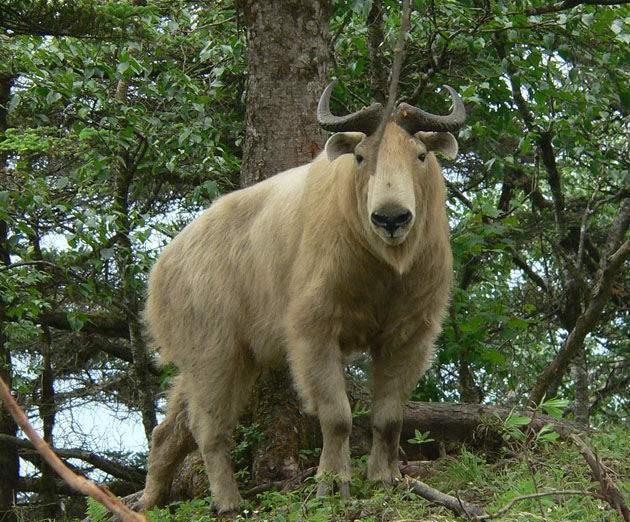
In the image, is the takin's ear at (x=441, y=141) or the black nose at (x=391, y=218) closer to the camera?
the black nose at (x=391, y=218)

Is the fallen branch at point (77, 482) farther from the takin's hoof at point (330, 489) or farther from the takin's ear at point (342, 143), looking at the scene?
the takin's ear at point (342, 143)

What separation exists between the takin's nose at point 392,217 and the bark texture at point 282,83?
2257 millimetres

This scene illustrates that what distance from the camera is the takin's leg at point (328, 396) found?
5.28 metres

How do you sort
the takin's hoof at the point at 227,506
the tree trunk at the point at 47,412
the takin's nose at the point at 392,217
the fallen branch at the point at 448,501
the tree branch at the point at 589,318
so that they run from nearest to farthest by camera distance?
the fallen branch at the point at 448,501
the takin's nose at the point at 392,217
the takin's hoof at the point at 227,506
the tree branch at the point at 589,318
the tree trunk at the point at 47,412

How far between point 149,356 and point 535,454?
18.3 feet

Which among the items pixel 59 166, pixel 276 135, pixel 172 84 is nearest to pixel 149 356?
pixel 59 166

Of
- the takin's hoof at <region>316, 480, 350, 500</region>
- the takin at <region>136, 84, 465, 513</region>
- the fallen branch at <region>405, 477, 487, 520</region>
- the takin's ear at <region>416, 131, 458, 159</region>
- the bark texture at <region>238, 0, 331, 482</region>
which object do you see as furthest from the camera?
the bark texture at <region>238, 0, 331, 482</region>

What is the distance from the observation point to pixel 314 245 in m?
5.48

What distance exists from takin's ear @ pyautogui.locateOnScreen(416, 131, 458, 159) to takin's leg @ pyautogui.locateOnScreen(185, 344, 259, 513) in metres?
1.83

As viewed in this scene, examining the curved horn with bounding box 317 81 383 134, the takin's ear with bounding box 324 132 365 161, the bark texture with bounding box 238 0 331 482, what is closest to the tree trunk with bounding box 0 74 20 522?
the bark texture with bounding box 238 0 331 482

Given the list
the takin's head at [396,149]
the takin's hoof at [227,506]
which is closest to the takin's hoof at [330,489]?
the takin's hoof at [227,506]

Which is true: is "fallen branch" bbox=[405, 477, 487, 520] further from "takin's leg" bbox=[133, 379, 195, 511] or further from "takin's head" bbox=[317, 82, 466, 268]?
"takin's leg" bbox=[133, 379, 195, 511]

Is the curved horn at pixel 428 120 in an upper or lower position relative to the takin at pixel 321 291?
upper

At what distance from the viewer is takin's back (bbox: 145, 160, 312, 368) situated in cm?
590
